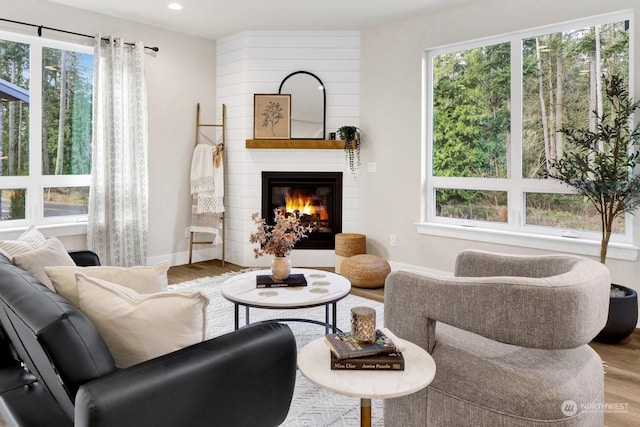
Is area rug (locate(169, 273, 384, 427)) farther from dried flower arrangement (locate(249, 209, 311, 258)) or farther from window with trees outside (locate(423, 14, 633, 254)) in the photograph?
window with trees outside (locate(423, 14, 633, 254))

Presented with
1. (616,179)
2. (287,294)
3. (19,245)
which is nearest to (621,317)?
(616,179)

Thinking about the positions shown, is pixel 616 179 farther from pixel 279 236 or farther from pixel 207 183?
pixel 207 183

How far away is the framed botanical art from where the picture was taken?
5.15 meters

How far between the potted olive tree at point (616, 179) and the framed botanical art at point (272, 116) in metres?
2.88

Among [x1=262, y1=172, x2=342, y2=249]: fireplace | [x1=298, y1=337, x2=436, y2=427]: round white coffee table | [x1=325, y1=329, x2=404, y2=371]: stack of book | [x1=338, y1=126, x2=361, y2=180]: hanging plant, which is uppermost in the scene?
[x1=338, y1=126, x2=361, y2=180]: hanging plant

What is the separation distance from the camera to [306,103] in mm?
5184

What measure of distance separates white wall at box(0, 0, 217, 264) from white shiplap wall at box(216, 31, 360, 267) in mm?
380

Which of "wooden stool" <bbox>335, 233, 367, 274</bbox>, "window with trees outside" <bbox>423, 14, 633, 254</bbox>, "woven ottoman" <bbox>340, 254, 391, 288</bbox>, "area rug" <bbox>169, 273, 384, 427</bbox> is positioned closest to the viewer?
"area rug" <bbox>169, 273, 384, 427</bbox>

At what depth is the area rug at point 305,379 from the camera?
2.14 meters

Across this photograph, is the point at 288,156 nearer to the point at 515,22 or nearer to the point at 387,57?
the point at 387,57

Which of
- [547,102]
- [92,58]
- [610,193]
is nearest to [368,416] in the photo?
[610,193]

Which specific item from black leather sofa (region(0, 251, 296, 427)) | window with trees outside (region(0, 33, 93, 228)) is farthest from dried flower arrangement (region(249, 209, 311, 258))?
window with trees outside (region(0, 33, 93, 228))

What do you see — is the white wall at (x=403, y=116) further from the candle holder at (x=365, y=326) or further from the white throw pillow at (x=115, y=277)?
the white throw pillow at (x=115, y=277)

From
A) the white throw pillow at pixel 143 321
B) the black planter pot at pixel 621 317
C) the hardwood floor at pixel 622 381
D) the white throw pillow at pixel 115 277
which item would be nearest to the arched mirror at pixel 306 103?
the black planter pot at pixel 621 317
